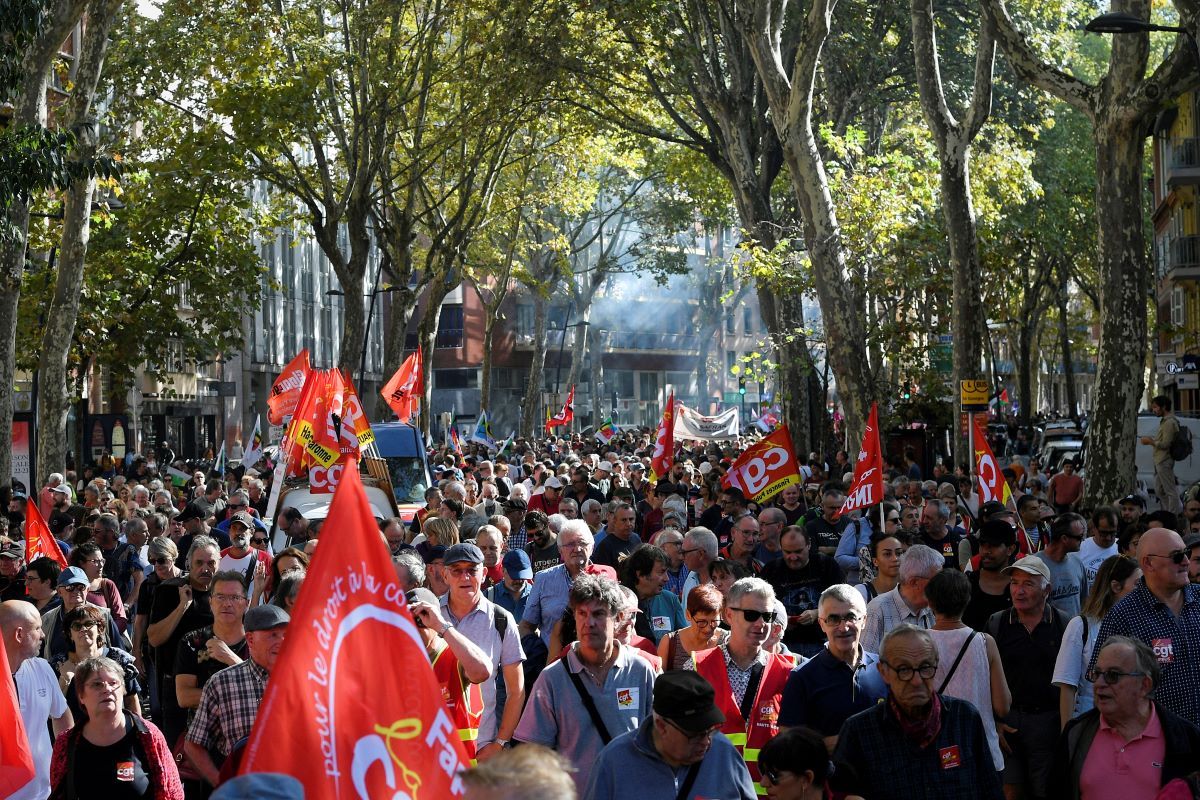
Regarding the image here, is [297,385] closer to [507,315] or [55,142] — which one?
[55,142]

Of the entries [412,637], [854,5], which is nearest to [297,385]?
[854,5]

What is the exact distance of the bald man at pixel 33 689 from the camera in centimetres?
654

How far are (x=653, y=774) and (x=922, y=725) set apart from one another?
0.99m

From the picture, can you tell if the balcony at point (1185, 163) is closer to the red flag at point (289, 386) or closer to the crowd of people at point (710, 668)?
the red flag at point (289, 386)

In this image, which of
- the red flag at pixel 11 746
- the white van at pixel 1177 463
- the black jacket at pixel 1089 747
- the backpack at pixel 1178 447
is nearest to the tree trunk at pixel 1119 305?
the backpack at pixel 1178 447

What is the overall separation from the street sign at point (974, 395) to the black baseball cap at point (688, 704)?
14213 millimetres

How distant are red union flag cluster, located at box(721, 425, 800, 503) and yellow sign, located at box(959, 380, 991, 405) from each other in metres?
3.30

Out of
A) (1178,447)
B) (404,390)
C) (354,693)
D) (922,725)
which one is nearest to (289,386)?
(404,390)

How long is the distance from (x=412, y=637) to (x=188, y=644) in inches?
136

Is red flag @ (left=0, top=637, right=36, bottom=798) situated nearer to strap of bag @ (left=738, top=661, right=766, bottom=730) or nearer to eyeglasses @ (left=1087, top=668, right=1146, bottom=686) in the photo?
strap of bag @ (left=738, top=661, right=766, bottom=730)

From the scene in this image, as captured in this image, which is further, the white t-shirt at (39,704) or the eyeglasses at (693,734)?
the white t-shirt at (39,704)

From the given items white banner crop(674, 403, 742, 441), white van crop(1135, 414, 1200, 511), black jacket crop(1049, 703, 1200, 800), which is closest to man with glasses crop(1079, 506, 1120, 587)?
black jacket crop(1049, 703, 1200, 800)

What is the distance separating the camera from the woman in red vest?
6.79m

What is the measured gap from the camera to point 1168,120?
1742 inches
